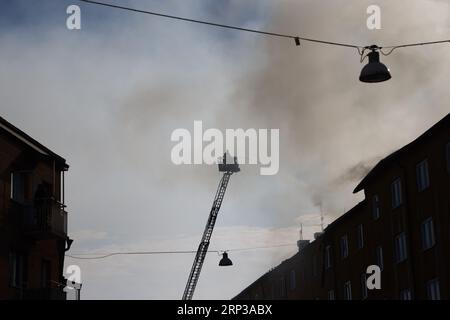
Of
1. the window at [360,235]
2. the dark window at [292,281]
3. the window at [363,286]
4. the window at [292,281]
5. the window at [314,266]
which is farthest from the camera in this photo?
the window at [292,281]

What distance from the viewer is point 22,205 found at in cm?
3619

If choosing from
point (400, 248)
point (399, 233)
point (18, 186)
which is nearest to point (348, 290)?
point (400, 248)

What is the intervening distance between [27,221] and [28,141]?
3.33 meters

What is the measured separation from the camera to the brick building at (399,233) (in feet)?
137

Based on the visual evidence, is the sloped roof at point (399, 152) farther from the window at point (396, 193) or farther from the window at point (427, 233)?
the window at point (427, 233)

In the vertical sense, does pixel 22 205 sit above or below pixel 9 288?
above

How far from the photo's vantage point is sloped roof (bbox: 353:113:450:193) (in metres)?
41.0

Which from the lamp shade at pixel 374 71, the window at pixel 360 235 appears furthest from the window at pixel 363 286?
the lamp shade at pixel 374 71

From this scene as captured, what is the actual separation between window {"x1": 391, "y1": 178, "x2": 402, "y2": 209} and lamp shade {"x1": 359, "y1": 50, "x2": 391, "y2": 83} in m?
25.9

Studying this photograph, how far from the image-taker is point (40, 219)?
119 feet

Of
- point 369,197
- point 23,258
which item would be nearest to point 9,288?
point 23,258
